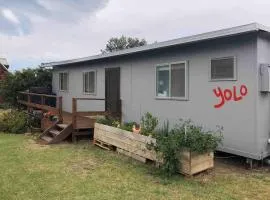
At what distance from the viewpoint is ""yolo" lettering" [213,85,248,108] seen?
678cm

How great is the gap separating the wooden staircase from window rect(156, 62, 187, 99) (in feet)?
9.53

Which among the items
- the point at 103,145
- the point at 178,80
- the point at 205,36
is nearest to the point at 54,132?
the point at 103,145

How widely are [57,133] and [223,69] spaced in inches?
207

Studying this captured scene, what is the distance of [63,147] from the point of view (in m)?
8.94

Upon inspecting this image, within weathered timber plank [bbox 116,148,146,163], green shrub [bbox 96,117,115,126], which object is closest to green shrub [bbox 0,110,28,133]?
green shrub [bbox 96,117,115,126]

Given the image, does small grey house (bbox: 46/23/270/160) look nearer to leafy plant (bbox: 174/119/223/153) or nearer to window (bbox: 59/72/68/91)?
leafy plant (bbox: 174/119/223/153)

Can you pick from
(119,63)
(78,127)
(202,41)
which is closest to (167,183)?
(202,41)

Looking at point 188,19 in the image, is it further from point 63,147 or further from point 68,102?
point 63,147

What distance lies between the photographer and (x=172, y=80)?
8.60 metres

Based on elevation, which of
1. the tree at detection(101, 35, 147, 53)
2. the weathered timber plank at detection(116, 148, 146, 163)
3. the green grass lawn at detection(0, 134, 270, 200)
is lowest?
the green grass lawn at detection(0, 134, 270, 200)

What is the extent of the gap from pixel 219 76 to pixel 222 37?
89cm

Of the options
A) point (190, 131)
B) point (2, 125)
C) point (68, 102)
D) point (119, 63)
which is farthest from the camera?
point (68, 102)

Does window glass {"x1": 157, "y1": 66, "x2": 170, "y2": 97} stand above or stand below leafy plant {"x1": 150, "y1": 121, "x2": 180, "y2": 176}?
above

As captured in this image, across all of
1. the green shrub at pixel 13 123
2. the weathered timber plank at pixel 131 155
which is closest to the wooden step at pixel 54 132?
the green shrub at pixel 13 123
